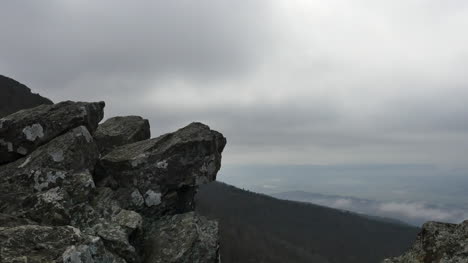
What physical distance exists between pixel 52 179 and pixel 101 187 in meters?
3.45

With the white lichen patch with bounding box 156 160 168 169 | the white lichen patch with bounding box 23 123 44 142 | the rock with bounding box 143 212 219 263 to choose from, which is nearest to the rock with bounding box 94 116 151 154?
the white lichen patch with bounding box 23 123 44 142

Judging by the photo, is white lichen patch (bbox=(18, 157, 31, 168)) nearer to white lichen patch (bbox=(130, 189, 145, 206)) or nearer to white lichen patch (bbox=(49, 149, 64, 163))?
white lichen patch (bbox=(49, 149, 64, 163))

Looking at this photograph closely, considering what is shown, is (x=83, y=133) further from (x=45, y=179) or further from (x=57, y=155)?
(x=45, y=179)

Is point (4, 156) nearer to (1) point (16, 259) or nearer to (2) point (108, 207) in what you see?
(2) point (108, 207)

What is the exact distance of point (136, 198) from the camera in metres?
29.0

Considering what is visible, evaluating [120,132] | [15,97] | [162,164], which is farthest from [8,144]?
[15,97]

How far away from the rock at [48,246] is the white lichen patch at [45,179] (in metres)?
8.99

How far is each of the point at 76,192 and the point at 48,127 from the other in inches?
284

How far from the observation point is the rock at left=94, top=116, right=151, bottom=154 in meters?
34.8

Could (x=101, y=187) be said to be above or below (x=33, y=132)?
below

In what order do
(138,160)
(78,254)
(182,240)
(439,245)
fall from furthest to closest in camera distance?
(138,160)
(182,240)
(78,254)
(439,245)

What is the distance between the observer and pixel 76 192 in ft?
84.8

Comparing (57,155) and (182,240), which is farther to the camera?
(57,155)

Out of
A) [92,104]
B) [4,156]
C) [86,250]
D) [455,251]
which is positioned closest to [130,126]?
[92,104]
